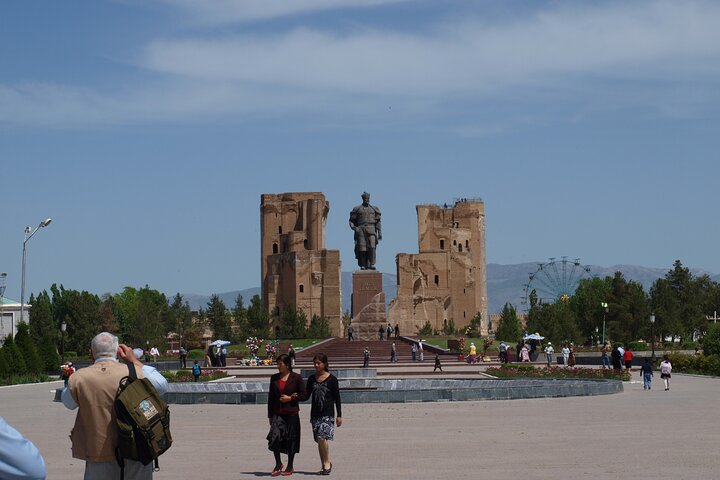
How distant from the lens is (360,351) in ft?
183

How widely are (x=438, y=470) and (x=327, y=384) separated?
1334 millimetres

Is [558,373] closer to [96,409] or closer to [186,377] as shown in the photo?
[186,377]

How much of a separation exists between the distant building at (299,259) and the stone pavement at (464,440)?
82851mm

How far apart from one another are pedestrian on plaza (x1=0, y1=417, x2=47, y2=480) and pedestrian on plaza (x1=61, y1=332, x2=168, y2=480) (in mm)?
3095

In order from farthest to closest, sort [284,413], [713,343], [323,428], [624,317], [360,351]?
[624,317], [360,351], [713,343], [323,428], [284,413]

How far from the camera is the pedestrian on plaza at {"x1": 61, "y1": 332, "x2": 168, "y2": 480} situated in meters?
7.20

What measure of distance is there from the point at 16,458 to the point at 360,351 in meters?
51.9

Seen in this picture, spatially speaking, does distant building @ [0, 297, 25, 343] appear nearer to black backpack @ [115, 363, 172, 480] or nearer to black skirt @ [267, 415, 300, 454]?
black skirt @ [267, 415, 300, 454]

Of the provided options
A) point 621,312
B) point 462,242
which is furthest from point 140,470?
point 462,242

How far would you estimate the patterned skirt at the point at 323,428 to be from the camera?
39.2ft

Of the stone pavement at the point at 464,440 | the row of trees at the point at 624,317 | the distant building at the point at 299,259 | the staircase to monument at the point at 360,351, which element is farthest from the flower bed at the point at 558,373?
the distant building at the point at 299,259

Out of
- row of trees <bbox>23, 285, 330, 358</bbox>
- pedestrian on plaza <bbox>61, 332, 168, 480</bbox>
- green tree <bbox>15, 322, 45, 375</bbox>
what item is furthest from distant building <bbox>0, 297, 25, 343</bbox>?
pedestrian on plaza <bbox>61, 332, 168, 480</bbox>

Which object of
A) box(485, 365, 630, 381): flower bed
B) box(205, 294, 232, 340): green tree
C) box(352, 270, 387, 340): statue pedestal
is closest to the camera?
box(485, 365, 630, 381): flower bed

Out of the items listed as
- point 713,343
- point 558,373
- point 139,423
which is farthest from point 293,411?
point 713,343
